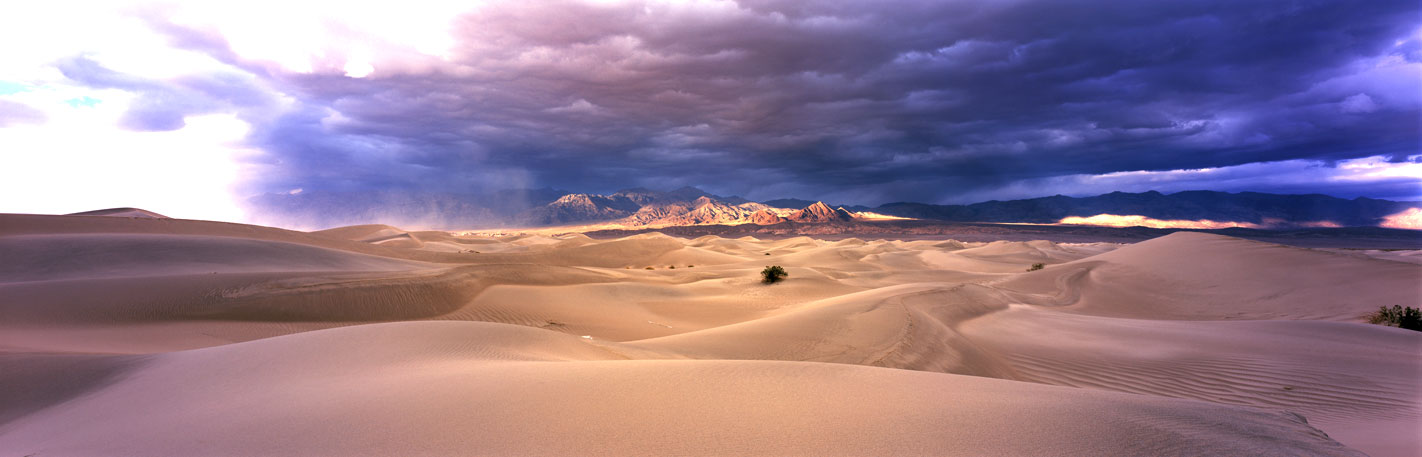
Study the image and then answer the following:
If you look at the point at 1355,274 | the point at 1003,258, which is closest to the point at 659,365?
the point at 1355,274

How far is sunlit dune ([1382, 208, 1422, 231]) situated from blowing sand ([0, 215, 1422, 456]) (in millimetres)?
202700

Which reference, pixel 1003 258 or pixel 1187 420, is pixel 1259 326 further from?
pixel 1003 258

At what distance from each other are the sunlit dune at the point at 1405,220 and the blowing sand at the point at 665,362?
202700 millimetres

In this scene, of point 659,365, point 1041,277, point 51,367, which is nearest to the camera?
point 659,365

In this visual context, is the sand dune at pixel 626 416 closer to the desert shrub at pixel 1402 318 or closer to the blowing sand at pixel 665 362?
the blowing sand at pixel 665 362

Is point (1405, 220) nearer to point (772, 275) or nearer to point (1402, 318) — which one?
point (1402, 318)

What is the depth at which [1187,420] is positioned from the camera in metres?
3.32

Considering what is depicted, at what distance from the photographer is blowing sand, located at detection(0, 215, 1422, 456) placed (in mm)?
3000

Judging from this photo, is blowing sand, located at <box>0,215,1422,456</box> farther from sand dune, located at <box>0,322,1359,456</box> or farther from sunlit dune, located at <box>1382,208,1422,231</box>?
sunlit dune, located at <box>1382,208,1422,231</box>

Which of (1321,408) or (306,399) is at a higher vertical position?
(306,399)

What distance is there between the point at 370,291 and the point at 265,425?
34.9ft

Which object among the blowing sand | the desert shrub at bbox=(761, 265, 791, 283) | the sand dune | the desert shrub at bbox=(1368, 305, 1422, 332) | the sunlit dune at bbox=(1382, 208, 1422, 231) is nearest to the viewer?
the sand dune

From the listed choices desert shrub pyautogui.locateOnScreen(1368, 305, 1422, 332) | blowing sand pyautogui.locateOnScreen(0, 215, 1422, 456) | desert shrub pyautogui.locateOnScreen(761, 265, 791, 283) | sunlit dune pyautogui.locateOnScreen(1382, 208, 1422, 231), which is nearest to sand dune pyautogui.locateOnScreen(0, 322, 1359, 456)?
blowing sand pyautogui.locateOnScreen(0, 215, 1422, 456)

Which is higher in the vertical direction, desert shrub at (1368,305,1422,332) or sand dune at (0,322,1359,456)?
sand dune at (0,322,1359,456)
